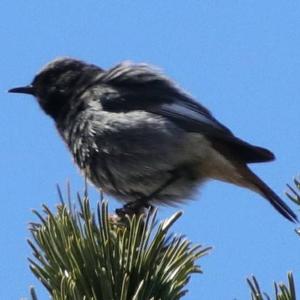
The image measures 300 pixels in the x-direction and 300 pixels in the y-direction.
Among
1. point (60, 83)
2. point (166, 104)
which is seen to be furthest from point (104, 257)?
point (60, 83)

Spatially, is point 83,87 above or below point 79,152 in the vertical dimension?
above

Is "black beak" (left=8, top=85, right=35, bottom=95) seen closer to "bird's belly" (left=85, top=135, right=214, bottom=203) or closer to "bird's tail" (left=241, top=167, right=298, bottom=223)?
"bird's belly" (left=85, top=135, right=214, bottom=203)

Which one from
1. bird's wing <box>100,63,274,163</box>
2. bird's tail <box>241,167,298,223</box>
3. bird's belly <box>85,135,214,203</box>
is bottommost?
bird's tail <box>241,167,298,223</box>

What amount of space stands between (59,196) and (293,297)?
0.90 meters

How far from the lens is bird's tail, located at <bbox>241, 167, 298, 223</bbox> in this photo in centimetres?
470

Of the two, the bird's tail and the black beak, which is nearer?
the bird's tail

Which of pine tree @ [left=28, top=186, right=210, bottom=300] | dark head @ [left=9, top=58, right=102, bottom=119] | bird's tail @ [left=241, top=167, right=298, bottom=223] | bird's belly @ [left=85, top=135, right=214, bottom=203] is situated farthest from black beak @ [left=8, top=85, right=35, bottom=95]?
pine tree @ [left=28, top=186, right=210, bottom=300]

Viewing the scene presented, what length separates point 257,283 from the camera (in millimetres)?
2023

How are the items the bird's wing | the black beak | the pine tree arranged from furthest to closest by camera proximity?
the black beak → the bird's wing → the pine tree

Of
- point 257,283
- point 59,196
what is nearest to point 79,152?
point 59,196

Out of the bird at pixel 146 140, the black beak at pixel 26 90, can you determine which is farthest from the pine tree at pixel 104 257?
the black beak at pixel 26 90

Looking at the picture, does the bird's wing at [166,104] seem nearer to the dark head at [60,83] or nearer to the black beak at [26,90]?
the dark head at [60,83]

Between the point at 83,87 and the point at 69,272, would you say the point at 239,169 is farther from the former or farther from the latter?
the point at 69,272

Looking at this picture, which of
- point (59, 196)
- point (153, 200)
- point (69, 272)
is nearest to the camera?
point (69, 272)
